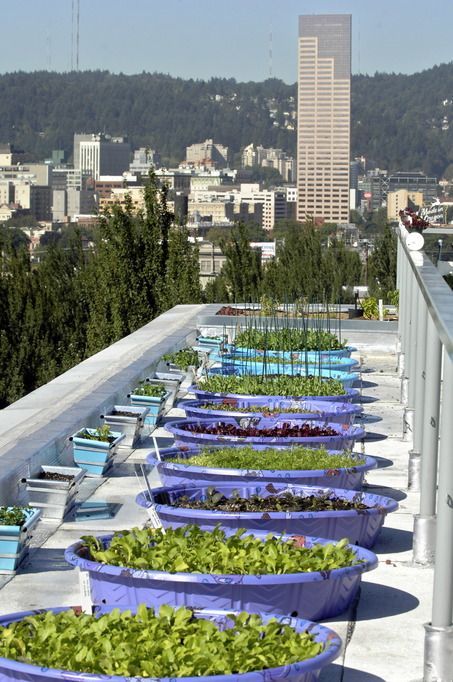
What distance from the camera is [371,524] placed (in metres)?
6.21

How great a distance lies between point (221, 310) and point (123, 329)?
32.1ft

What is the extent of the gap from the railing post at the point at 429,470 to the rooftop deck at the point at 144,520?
88 millimetres

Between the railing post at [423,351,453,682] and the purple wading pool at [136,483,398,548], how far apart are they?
912mm

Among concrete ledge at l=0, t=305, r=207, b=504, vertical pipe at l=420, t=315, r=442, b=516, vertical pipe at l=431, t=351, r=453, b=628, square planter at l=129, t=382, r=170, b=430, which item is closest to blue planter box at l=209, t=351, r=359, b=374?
concrete ledge at l=0, t=305, r=207, b=504

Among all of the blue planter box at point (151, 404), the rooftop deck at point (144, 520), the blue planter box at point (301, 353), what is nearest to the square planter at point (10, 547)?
the rooftop deck at point (144, 520)

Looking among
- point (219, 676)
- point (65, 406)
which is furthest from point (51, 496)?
point (219, 676)

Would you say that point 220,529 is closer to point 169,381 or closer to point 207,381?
point 207,381

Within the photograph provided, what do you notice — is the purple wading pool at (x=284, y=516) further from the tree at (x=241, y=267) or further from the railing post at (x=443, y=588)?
the tree at (x=241, y=267)

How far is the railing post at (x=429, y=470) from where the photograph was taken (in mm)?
6223

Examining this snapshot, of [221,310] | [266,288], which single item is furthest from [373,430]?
[266,288]

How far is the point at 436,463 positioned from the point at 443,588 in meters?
1.60

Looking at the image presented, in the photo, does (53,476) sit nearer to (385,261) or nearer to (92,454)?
(92,454)

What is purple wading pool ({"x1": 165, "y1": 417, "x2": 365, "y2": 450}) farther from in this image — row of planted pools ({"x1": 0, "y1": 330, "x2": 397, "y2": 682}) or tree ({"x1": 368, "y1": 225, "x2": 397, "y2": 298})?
tree ({"x1": 368, "y1": 225, "x2": 397, "y2": 298})

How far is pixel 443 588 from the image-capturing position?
15.6 feet
